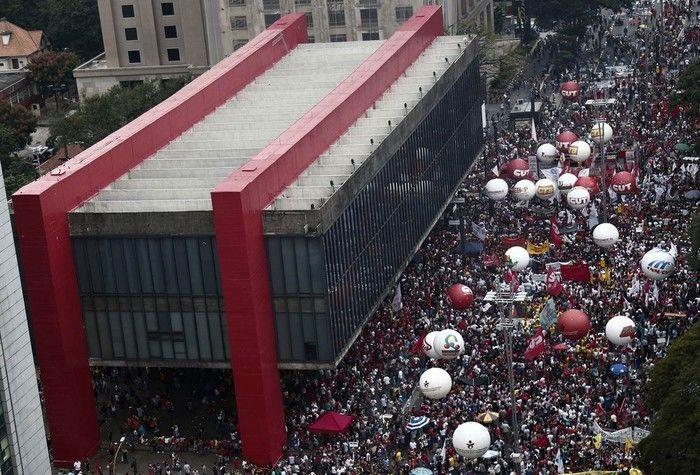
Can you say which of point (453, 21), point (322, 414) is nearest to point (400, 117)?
point (322, 414)

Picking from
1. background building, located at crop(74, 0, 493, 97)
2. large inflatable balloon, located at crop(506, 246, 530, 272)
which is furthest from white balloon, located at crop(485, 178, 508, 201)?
background building, located at crop(74, 0, 493, 97)

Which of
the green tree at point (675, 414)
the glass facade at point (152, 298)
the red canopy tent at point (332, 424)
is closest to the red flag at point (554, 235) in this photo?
the red canopy tent at point (332, 424)

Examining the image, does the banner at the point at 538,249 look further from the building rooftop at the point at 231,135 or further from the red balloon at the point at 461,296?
the building rooftop at the point at 231,135

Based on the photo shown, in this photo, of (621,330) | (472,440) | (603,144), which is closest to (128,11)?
(603,144)

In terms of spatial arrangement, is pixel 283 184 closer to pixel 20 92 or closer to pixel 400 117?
pixel 400 117

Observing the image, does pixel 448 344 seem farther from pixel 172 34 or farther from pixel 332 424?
pixel 172 34

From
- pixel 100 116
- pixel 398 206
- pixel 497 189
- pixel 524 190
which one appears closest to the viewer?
pixel 398 206
